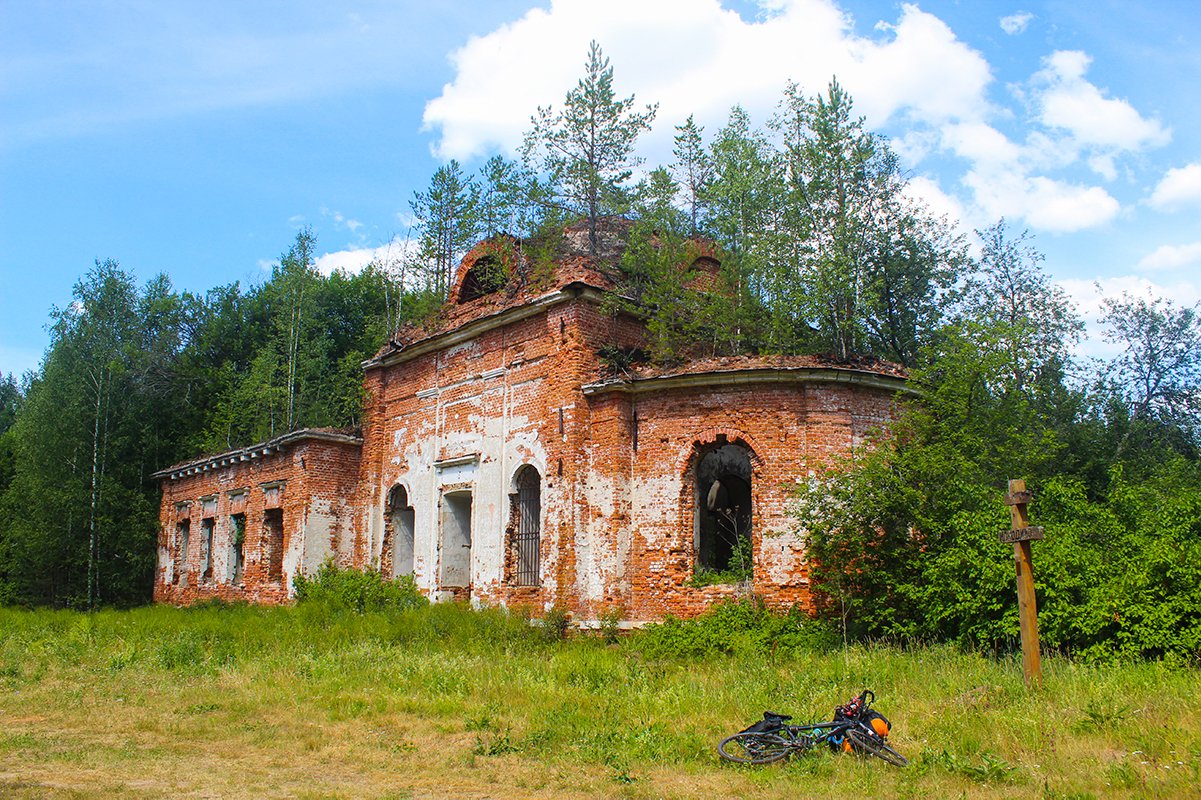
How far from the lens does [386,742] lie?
8.02 m

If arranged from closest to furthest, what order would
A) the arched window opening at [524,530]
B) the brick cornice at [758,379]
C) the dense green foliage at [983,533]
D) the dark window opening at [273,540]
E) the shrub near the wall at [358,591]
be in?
the dense green foliage at [983,533] < the brick cornice at [758,379] < the arched window opening at [524,530] < the shrub near the wall at [358,591] < the dark window opening at [273,540]

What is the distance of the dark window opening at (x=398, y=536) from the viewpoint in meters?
19.7

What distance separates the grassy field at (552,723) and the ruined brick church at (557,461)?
7.06 ft

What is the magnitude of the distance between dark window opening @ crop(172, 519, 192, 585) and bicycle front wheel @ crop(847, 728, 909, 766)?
85.4 ft

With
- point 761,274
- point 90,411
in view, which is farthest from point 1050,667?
point 90,411

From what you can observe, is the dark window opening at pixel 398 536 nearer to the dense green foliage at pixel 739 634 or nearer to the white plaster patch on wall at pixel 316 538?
the white plaster patch on wall at pixel 316 538

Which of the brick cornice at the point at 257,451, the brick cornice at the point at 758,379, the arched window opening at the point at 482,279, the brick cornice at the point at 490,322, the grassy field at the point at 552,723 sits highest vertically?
the arched window opening at the point at 482,279

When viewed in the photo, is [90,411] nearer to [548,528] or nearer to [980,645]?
[548,528]

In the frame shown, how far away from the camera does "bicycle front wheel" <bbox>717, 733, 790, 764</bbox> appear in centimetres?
674

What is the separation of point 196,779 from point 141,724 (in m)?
2.49

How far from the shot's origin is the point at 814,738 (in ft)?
23.0

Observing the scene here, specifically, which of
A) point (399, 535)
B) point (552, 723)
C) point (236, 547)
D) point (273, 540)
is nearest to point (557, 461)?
point (399, 535)

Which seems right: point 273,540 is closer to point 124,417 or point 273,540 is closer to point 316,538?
point 316,538

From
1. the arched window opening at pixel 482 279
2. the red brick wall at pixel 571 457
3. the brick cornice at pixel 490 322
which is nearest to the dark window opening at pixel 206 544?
the red brick wall at pixel 571 457
